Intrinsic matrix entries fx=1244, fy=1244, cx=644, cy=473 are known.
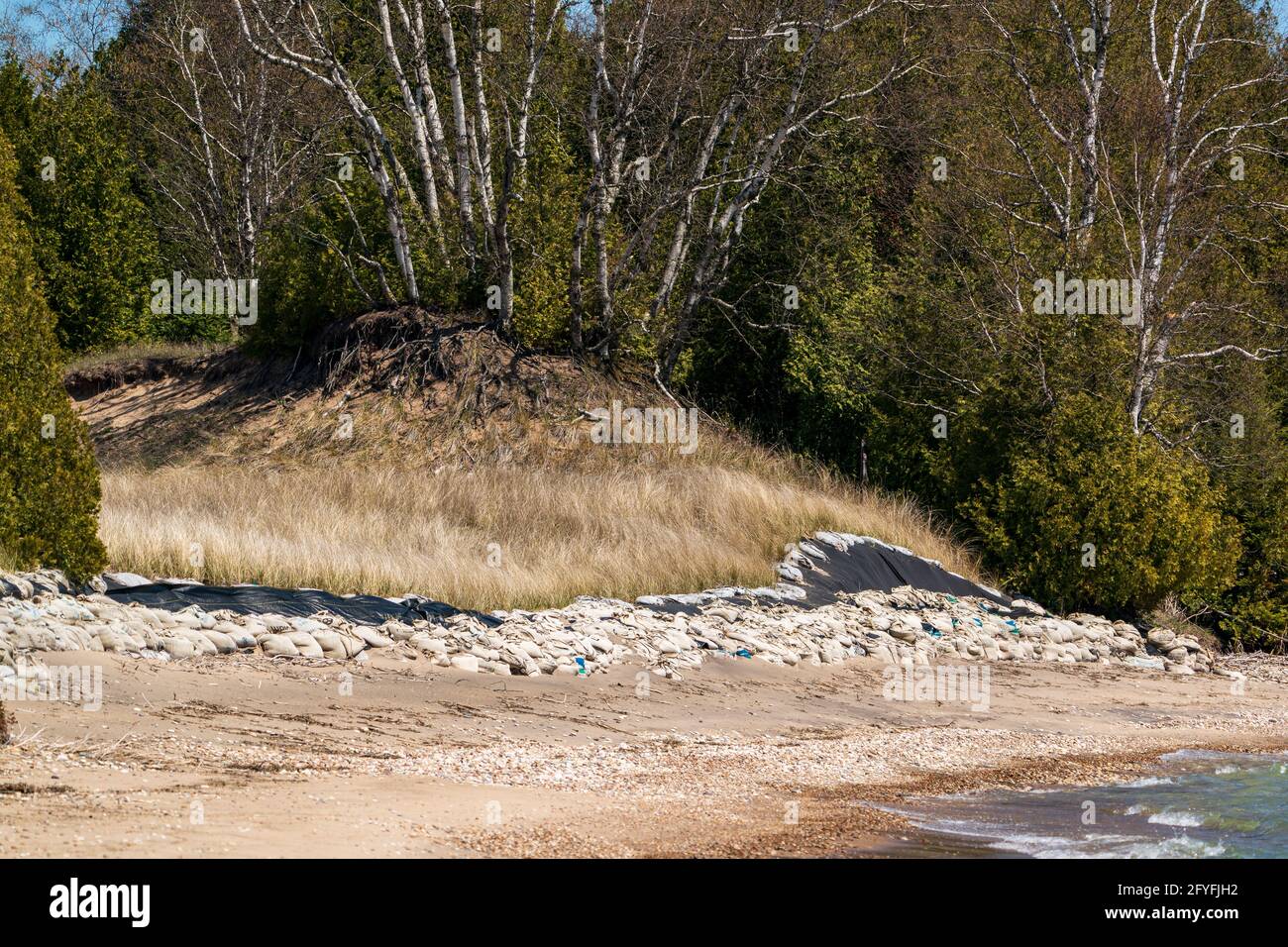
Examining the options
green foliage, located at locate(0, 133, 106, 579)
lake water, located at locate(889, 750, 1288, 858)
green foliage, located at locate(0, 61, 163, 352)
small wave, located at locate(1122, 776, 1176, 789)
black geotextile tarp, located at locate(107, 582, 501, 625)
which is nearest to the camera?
lake water, located at locate(889, 750, 1288, 858)

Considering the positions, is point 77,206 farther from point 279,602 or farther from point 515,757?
point 515,757

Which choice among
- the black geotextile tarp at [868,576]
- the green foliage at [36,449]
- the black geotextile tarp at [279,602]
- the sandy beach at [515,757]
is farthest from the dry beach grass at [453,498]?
the sandy beach at [515,757]

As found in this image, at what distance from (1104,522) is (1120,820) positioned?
1207 centimetres

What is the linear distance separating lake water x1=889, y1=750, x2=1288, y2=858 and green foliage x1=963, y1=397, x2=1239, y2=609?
9474 millimetres

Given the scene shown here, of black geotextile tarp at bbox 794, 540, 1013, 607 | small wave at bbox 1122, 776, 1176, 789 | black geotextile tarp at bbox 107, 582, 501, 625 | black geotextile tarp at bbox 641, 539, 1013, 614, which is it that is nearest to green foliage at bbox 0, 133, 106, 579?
black geotextile tarp at bbox 107, 582, 501, 625

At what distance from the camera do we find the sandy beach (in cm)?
563

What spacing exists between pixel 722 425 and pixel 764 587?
356 inches

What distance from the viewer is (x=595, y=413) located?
77.1ft

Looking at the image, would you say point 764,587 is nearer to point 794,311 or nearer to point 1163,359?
point 1163,359

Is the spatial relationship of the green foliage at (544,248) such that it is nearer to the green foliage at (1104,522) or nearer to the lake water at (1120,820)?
the green foliage at (1104,522)

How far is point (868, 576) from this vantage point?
57.0 feet

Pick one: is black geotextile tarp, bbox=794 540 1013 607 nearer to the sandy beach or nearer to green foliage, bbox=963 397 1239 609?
green foliage, bbox=963 397 1239 609
